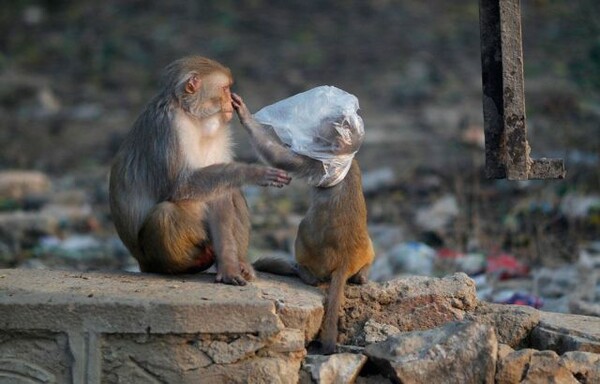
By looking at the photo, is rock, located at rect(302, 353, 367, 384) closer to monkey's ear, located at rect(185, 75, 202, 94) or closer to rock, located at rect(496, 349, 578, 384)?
rock, located at rect(496, 349, 578, 384)

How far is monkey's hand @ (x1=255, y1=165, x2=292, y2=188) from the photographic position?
573cm

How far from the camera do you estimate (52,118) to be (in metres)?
14.3

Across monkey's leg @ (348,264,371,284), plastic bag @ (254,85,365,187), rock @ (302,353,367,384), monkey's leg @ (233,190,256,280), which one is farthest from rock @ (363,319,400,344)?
plastic bag @ (254,85,365,187)

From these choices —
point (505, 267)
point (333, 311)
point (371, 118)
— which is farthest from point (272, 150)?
point (371, 118)

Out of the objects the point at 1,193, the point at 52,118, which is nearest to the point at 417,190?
the point at 1,193

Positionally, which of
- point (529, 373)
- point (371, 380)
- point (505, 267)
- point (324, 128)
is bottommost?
Answer: point (371, 380)

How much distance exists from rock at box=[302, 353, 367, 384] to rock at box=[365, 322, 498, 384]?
113mm

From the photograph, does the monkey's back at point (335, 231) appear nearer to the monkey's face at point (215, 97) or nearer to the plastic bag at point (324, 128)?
the plastic bag at point (324, 128)

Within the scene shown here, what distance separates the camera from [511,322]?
5.64 metres

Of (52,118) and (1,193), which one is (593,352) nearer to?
(1,193)

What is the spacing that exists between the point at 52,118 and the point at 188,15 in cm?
338

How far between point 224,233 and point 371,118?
8.29m

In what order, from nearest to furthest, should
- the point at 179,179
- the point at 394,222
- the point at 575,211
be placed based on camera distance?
the point at 179,179 < the point at 575,211 < the point at 394,222

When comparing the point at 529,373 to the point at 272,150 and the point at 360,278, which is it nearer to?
the point at 360,278
